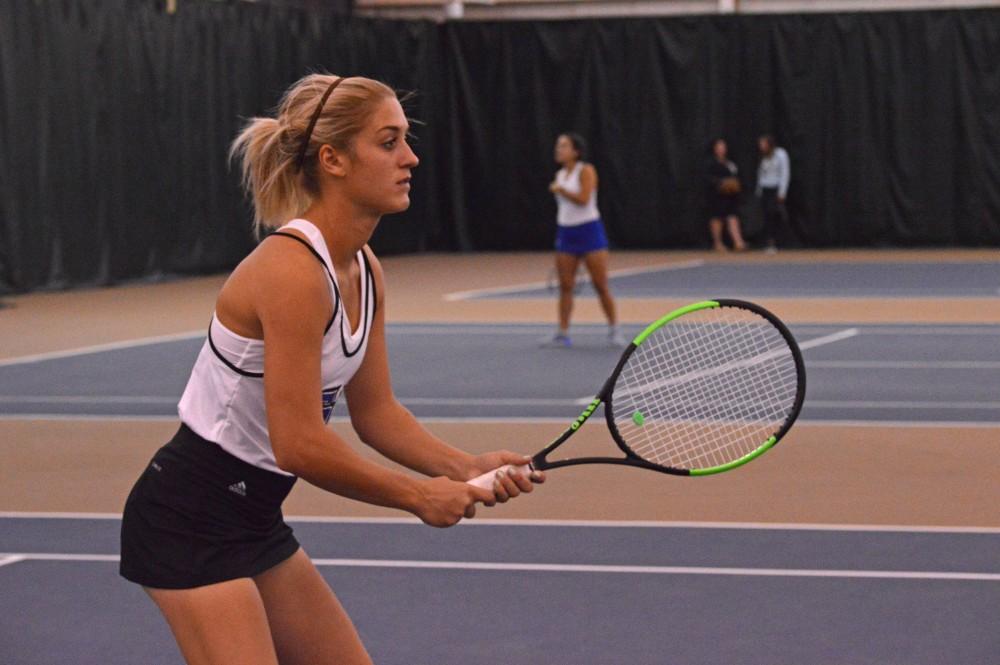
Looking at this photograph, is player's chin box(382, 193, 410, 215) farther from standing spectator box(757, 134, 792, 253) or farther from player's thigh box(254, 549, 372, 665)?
standing spectator box(757, 134, 792, 253)

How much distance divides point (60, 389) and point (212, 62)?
10.7 meters

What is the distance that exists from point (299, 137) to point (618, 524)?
3615mm

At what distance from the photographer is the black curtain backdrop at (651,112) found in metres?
21.9

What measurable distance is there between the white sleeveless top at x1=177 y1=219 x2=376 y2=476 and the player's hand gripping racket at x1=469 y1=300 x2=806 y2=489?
1.06ft

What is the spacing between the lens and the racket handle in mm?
2973

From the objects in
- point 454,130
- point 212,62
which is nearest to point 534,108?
A: point 454,130

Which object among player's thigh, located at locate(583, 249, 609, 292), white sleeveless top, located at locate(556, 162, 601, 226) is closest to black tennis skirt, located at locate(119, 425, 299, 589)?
player's thigh, located at locate(583, 249, 609, 292)

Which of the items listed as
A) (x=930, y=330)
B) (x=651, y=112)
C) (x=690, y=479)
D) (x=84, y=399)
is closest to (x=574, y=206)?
(x=930, y=330)

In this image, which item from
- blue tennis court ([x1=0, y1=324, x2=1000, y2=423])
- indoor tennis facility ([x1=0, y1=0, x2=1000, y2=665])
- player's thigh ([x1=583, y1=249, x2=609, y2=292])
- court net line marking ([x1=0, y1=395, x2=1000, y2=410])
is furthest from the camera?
player's thigh ([x1=583, y1=249, x2=609, y2=292])

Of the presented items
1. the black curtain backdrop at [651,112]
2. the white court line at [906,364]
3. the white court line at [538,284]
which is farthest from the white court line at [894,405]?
the black curtain backdrop at [651,112]

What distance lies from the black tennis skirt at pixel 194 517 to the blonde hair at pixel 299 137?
408mm

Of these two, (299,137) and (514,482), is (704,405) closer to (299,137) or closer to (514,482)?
(514,482)

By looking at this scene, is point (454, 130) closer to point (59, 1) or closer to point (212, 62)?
point (212, 62)

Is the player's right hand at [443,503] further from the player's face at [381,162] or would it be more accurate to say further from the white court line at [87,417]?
the white court line at [87,417]
